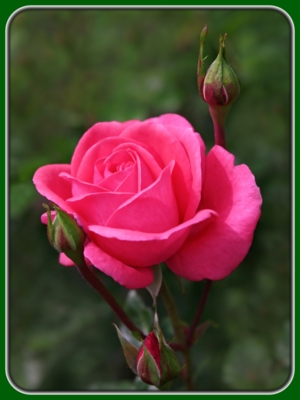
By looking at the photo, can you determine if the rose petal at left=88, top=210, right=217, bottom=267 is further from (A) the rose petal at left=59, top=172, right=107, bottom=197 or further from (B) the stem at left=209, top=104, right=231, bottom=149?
(B) the stem at left=209, top=104, right=231, bottom=149

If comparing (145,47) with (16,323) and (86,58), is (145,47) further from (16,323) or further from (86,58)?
(16,323)

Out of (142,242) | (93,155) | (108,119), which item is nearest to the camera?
(142,242)

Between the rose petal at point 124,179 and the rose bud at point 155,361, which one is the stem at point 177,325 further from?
the rose petal at point 124,179

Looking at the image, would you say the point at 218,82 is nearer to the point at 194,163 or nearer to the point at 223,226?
the point at 194,163

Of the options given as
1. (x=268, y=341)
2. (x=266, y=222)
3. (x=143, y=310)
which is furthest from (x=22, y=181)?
(x=268, y=341)

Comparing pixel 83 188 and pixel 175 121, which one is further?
pixel 175 121

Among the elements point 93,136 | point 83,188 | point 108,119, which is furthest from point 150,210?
point 108,119

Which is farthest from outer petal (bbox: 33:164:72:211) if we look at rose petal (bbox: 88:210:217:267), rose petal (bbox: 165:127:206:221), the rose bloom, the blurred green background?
the blurred green background
